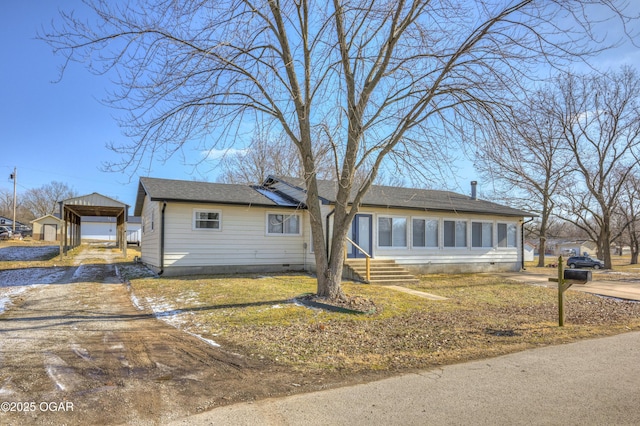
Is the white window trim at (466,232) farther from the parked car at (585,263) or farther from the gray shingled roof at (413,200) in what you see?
the parked car at (585,263)

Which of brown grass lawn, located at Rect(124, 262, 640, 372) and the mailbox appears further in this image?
the mailbox

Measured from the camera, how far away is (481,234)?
19500 mm

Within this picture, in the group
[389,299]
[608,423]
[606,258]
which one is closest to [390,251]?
[389,299]

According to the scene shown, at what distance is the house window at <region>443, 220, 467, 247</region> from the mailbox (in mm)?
10536

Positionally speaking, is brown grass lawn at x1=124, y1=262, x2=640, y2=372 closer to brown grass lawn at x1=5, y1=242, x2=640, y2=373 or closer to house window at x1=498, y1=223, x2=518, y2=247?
brown grass lawn at x1=5, y1=242, x2=640, y2=373

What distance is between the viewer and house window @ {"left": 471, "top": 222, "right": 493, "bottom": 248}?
19248 mm

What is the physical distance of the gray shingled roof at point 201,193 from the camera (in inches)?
573

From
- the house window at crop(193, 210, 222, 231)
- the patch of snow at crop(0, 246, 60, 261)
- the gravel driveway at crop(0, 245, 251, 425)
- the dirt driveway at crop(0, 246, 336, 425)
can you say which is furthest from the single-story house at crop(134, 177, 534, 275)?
the patch of snow at crop(0, 246, 60, 261)

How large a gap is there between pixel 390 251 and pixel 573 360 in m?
11.5

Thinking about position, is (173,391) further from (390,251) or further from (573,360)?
(390,251)

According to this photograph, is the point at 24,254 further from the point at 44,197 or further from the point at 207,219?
the point at 44,197

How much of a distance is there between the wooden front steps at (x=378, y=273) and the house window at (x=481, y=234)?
5.62 meters

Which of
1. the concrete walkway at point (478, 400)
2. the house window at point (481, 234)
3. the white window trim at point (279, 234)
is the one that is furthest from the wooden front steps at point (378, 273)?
the concrete walkway at point (478, 400)

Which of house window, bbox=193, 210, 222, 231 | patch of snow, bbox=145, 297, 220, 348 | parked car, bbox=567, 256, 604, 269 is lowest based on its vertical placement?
parked car, bbox=567, 256, 604, 269
